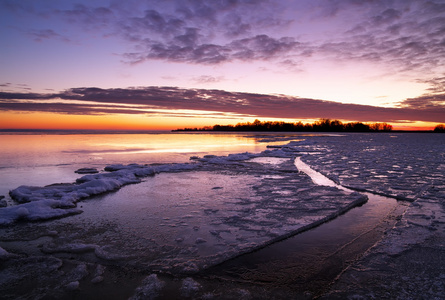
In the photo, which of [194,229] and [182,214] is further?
[182,214]

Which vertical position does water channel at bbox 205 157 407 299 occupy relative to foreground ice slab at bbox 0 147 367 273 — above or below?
above

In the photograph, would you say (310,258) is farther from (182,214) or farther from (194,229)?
(182,214)

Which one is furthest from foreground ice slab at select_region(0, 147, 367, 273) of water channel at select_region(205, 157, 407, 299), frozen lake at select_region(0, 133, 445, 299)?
water channel at select_region(205, 157, 407, 299)

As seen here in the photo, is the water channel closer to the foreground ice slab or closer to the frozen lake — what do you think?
the frozen lake

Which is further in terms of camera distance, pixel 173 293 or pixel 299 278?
pixel 299 278

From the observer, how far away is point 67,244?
3.54m

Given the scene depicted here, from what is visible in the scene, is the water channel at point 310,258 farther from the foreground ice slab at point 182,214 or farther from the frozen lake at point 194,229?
the foreground ice slab at point 182,214

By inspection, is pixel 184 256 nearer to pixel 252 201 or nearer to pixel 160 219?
pixel 160 219

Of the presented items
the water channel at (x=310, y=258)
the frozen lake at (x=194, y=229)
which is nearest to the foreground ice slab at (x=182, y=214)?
the frozen lake at (x=194, y=229)

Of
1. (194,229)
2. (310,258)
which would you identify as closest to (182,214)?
(194,229)

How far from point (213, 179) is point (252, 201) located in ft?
8.72

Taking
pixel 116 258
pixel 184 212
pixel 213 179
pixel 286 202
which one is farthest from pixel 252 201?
pixel 116 258

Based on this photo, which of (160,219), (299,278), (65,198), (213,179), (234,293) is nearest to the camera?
Result: (234,293)

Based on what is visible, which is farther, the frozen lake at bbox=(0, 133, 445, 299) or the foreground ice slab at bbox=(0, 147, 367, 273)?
the foreground ice slab at bbox=(0, 147, 367, 273)
